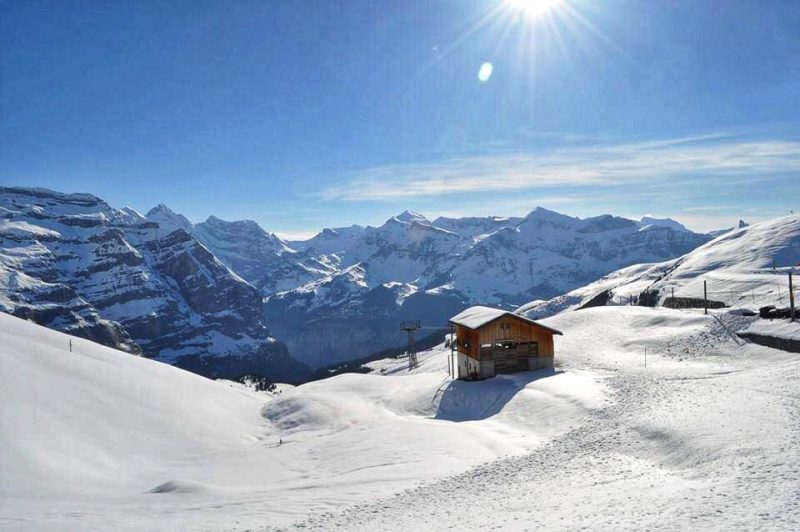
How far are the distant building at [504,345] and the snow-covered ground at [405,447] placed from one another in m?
1.52

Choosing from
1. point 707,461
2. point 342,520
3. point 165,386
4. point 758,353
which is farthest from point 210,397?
point 758,353

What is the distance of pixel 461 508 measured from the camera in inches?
703

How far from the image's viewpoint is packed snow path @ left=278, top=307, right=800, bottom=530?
43.6 ft

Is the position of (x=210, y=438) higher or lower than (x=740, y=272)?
lower

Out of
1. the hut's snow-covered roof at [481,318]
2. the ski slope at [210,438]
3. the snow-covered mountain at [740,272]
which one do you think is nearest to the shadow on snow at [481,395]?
the ski slope at [210,438]

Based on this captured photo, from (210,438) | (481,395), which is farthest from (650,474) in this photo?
(210,438)

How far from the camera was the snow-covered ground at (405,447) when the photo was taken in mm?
16203

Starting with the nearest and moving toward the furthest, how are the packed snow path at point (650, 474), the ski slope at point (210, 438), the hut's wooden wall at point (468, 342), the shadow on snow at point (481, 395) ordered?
the packed snow path at point (650, 474)
the ski slope at point (210, 438)
the shadow on snow at point (481, 395)
the hut's wooden wall at point (468, 342)

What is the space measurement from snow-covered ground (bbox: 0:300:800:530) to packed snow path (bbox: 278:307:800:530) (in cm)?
10

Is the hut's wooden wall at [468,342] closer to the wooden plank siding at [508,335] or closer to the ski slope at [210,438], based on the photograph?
the wooden plank siding at [508,335]

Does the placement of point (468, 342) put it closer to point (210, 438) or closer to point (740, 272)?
point (210, 438)

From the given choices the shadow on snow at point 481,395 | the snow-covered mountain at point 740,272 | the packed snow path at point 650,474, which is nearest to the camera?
the packed snow path at point 650,474

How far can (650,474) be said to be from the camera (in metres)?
18.0

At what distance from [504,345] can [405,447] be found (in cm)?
1992
